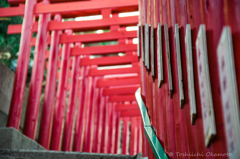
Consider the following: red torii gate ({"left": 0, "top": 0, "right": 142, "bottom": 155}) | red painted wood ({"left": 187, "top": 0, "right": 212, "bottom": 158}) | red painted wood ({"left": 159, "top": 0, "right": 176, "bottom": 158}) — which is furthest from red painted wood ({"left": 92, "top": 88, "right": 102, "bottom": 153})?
red painted wood ({"left": 187, "top": 0, "right": 212, "bottom": 158})

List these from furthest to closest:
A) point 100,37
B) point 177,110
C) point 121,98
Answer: point 121,98, point 100,37, point 177,110

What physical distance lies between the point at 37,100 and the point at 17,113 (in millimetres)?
710

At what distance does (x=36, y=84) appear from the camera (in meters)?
6.81

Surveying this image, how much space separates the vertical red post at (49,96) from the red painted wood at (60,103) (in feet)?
2.19

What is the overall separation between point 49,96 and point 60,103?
1.10 metres

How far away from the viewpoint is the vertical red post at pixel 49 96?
7.08 m

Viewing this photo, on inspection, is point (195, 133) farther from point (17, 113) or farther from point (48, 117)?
point (48, 117)

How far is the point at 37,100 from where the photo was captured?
6695mm

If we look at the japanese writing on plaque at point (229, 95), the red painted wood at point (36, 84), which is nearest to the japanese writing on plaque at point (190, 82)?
the japanese writing on plaque at point (229, 95)

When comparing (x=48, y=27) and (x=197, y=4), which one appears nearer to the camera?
(x=197, y=4)

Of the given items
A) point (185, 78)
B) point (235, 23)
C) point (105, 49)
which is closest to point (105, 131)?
point (105, 49)

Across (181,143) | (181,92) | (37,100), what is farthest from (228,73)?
(37,100)

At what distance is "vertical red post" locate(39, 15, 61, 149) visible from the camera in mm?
7078

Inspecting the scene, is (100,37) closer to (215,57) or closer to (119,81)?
(119,81)
